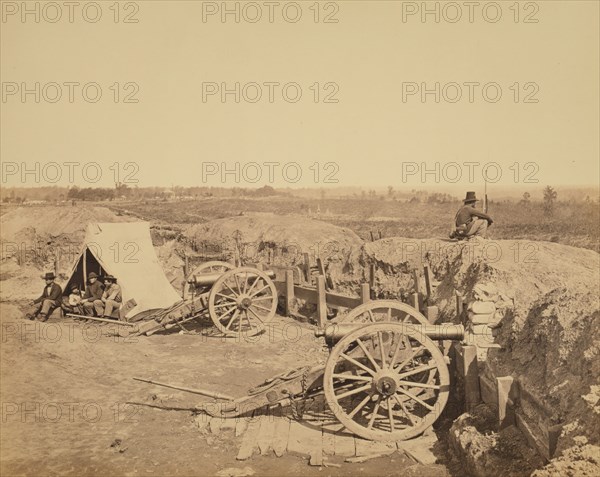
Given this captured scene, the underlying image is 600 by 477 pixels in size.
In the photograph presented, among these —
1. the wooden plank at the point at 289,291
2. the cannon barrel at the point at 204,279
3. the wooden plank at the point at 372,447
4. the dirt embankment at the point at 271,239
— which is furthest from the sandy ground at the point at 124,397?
the dirt embankment at the point at 271,239

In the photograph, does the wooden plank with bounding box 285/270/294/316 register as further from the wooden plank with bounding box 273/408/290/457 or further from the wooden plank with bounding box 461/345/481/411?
the wooden plank with bounding box 461/345/481/411

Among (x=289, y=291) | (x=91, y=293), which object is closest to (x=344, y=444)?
(x=289, y=291)

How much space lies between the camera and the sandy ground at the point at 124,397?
5.21 m

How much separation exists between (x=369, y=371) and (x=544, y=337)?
1831 millimetres

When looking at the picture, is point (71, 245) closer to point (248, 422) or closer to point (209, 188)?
point (248, 422)

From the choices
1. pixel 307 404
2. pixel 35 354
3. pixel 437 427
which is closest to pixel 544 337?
pixel 437 427

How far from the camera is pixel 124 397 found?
278 inches

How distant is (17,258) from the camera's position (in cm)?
1803

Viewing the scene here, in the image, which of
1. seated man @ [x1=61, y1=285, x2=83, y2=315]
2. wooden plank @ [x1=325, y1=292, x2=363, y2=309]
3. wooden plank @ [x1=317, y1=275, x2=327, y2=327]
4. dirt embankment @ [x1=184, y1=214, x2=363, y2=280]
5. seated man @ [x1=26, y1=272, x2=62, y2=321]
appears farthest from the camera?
dirt embankment @ [x1=184, y1=214, x2=363, y2=280]

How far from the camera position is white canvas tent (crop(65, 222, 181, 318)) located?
1159 cm

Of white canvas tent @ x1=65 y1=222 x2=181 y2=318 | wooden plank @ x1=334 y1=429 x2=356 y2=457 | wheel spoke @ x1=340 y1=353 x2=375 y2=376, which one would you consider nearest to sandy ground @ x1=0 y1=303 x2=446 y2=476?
wooden plank @ x1=334 y1=429 x2=356 y2=457

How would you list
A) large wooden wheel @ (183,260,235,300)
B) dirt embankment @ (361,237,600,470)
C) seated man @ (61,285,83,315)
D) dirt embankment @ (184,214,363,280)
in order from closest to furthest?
dirt embankment @ (361,237,600,470)
large wooden wheel @ (183,260,235,300)
seated man @ (61,285,83,315)
dirt embankment @ (184,214,363,280)

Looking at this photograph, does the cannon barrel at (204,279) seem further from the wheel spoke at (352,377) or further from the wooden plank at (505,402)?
Result: the wooden plank at (505,402)

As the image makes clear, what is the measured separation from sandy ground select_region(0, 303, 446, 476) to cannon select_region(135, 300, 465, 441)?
0.45 meters
